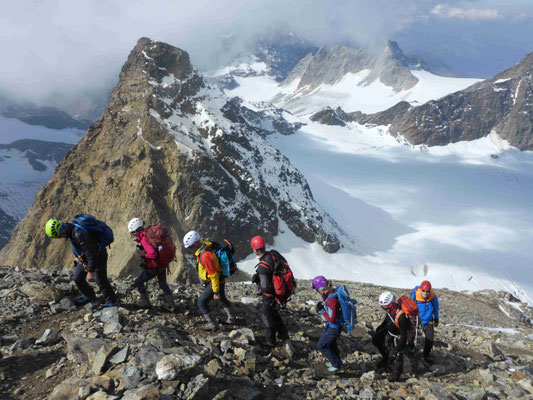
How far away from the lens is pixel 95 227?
26.6 ft

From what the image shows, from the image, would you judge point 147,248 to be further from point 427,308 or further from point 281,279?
point 427,308

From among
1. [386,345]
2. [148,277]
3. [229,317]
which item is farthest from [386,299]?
[148,277]

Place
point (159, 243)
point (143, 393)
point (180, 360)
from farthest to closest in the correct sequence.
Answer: point (159, 243) → point (180, 360) → point (143, 393)

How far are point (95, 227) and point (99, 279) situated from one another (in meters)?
1.33

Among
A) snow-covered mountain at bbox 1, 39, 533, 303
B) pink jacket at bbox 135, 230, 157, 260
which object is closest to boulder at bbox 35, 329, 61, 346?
pink jacket at bbox 135, 230, 157, 260

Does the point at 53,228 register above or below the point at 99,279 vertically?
above

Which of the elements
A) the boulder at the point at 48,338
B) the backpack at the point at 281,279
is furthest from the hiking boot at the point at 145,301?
the backpack at the point at 281,279

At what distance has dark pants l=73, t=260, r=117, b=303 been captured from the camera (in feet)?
27.2

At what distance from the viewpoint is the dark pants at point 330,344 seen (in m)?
7.84

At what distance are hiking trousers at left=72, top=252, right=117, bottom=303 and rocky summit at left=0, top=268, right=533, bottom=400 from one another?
0.47 m

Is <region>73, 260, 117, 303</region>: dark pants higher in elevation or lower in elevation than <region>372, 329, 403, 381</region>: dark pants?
higher

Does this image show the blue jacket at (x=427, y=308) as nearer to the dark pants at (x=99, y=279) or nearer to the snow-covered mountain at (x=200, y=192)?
the dark pants at (x=99, y=279)

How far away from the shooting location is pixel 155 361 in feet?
19.7

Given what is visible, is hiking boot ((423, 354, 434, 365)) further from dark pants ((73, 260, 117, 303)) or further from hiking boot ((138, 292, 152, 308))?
A: dark pants ((73, 260, 117, 303))
